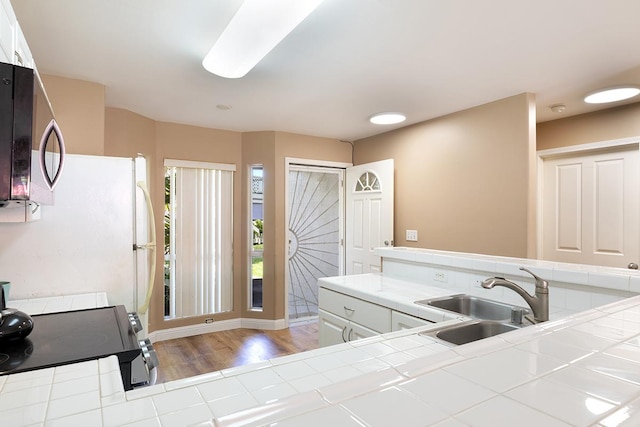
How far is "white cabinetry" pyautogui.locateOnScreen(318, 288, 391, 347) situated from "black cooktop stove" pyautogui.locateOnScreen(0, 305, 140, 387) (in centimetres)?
115

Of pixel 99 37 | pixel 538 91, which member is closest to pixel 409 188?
pixel 538 91

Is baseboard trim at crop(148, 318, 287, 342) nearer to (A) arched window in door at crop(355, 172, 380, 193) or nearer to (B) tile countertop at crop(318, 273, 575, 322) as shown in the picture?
(A) arched window in door at crop(355, 172, 380, 193)

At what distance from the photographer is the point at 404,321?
172cm

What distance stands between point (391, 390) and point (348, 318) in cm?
158

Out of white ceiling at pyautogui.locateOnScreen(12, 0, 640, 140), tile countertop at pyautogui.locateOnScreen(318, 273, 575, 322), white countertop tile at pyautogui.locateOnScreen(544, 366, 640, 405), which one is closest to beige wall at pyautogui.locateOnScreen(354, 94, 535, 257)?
white ceiling at pyautogui.locateOnScreen(12, 0, 640, 140)

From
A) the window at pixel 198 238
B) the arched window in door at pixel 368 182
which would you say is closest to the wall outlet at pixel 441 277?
the arched window in door at pixel 368 182

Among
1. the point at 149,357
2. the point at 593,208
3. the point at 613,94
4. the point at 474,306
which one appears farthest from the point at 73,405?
the point at 593,208

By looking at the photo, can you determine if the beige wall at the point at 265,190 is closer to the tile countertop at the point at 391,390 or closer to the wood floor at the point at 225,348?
the wood floor at the point at 225,348

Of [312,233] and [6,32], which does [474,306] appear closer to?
[6,32]

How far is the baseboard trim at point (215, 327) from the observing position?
3742 millimetres

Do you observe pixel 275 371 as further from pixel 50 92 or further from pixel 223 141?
pixel 223 141

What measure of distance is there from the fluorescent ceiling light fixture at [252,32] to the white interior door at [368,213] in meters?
2.24

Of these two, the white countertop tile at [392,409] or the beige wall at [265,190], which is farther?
the beige wall at [265,190]

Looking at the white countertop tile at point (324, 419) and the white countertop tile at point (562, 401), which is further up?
the white countertop tile at point (562, 401)
